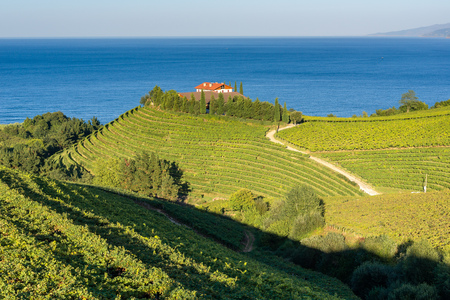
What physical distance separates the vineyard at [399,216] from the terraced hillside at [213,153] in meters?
9.86

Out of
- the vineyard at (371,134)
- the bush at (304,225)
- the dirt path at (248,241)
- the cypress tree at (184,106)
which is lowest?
the dirt path at (248,241)

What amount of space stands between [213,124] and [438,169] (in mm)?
34509

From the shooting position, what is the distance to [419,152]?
46.2 metres

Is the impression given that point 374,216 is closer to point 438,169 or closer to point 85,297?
point 438,169

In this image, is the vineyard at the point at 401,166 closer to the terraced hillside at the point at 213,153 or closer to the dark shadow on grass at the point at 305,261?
the terraced hillside at the point at 213,153

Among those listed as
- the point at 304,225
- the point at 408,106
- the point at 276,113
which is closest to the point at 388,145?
the point at 276,113

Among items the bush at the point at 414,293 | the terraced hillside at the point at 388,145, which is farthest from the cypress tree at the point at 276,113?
the bush at the point at 414,293

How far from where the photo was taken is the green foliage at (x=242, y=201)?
38.1 meters

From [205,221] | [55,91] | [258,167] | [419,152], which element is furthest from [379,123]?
[55,91]

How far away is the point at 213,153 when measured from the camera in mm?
54594

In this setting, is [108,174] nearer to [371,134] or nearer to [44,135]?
[371,134]

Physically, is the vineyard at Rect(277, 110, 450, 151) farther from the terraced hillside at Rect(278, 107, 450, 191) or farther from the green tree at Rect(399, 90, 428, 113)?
the green tree at Rect(399, 90, 428, 113)

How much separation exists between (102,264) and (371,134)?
1926 inches

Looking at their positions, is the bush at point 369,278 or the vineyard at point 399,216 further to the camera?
the vineyard at point 399,216
